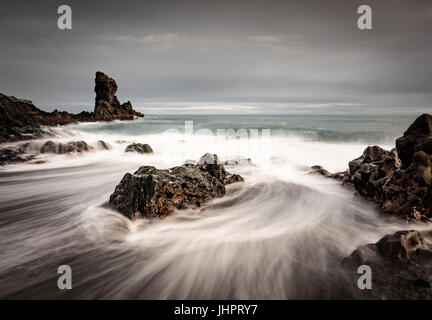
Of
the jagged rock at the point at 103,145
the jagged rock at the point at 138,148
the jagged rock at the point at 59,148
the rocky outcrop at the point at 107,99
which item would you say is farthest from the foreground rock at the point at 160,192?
the rocky outcrop at the point at 107,99

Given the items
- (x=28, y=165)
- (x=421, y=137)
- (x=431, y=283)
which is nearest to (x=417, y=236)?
(x=431, y=283)

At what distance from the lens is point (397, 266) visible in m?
2.80

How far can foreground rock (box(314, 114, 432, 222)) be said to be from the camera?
3.93 metres

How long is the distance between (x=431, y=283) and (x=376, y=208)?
8.24ft

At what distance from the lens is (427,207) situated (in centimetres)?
397

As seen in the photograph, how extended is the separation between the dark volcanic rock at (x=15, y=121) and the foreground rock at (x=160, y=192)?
1093 centimetres

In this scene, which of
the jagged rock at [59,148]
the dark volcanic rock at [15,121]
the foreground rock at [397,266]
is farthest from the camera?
the dark volcanic rock at [15,121]

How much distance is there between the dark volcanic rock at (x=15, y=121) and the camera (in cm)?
1154

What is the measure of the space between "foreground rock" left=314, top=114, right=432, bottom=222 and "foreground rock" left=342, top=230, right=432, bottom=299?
1102 millimetres

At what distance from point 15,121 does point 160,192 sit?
13240 mm

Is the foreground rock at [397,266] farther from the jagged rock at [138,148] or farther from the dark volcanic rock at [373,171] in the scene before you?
the jagged rock at [138,148]

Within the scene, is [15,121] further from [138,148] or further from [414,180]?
[414,180]

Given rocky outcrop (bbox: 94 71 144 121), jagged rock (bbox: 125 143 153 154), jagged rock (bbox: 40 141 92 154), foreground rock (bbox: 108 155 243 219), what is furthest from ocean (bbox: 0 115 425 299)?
rocky outcrop (bbox: 94 71 144 121)
